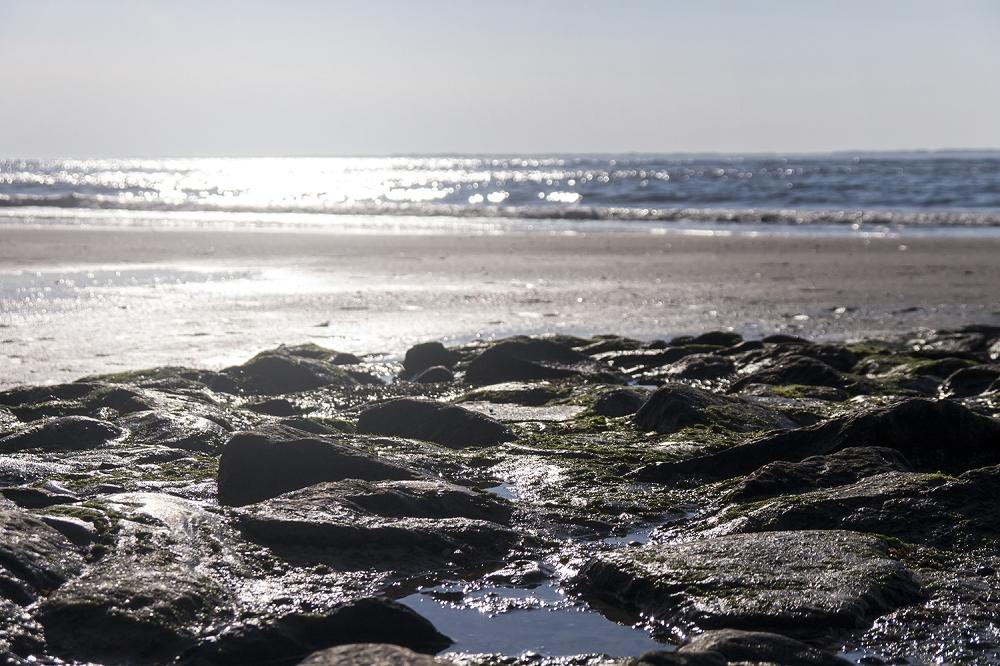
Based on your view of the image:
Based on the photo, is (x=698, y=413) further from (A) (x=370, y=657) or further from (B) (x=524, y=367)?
(A) (x=370, y=657)

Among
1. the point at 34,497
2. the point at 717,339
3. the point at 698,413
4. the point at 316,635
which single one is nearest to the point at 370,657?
the point at 316,635

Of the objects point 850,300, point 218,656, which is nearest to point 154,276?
point 850,300

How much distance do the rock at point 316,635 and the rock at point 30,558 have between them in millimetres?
667

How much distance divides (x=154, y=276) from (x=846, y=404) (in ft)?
39.4

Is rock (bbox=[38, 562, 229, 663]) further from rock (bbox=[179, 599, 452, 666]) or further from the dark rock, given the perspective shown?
the dark rock

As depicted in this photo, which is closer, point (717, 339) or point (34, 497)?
point (34, 497)

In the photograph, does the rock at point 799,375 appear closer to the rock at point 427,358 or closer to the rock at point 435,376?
the rock at point 435,376

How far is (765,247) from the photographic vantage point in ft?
80.0

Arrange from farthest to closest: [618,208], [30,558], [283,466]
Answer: [618,208], [283,466], [30,558]

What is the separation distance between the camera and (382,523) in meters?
5.25

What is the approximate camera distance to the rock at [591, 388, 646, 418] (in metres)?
8.39

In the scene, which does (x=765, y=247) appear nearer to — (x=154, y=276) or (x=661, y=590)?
(x=154, y=276)

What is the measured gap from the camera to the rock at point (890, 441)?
255 inches

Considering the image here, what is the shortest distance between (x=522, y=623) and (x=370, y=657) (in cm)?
90
